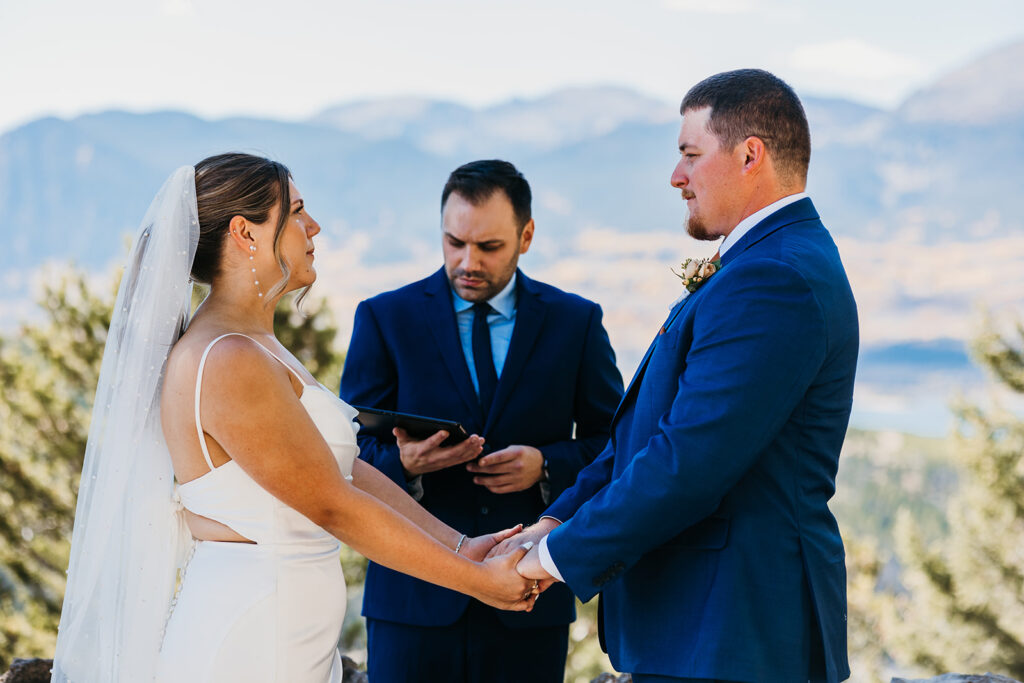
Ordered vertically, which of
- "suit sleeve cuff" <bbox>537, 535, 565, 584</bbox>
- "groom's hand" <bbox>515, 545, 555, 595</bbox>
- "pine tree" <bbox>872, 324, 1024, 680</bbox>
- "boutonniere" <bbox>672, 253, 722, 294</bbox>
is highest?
"boutonniere" <bbox>672, 253, 722, 294</bbox>

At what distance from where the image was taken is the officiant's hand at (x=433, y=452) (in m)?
3.21

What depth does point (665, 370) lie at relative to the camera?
2.55 m

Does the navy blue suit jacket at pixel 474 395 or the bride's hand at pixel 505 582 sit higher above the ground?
the navy blue suit jacket at pixel 474 395

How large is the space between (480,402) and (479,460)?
0.30 meters

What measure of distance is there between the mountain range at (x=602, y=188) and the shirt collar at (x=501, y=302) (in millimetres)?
60483

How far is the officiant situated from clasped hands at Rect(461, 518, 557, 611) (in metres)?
0.32

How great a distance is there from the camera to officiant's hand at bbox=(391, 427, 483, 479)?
3.21 metres

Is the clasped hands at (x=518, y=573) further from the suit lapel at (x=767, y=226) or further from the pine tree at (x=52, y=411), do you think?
the pine tree at (x=52, y=411)

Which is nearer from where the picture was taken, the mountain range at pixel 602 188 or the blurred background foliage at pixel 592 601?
the blurred background foliage at pixel 592 601

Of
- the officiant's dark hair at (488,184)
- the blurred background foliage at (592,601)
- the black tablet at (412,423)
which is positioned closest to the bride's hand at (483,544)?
the black tablet at (412,423)

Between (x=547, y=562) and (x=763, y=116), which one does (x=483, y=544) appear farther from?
(x=763, y=116)

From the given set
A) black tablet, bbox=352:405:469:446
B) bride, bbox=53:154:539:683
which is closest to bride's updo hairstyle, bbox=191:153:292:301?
bride, bbox=53:154:539:683

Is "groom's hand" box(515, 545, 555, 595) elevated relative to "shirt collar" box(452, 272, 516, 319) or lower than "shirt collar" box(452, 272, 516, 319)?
lower

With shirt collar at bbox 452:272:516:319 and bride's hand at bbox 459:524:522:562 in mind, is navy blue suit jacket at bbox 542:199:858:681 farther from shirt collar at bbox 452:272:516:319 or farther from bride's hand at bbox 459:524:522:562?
shirt collar at bbox 452:272:516:319
